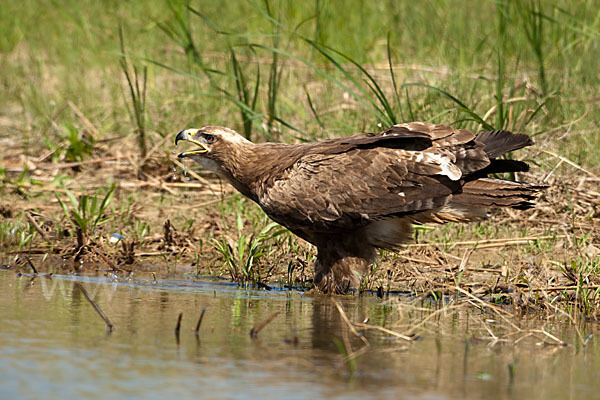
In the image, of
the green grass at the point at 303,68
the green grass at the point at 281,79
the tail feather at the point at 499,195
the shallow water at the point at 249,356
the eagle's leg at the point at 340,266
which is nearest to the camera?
the shallow water at the point at 249,356

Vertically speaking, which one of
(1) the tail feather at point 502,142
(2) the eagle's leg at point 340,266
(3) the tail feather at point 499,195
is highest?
(1) the tail feather at point 502,142

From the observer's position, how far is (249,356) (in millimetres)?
3617

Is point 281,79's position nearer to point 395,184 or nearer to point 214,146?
point 214,146

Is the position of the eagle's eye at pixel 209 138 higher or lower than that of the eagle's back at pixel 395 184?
higher

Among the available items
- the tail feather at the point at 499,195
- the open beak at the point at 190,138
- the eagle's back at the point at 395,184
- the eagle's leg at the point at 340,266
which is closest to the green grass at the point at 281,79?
the eagle's leg at the point at 340,266

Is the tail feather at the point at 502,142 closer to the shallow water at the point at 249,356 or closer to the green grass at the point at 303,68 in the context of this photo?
the shallow water at the point at 249,356

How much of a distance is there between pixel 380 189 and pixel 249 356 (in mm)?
1960

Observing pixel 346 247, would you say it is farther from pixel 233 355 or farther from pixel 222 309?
pixel 233 355

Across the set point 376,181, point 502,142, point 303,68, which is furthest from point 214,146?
point 303,68

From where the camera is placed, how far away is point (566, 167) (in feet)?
24.6

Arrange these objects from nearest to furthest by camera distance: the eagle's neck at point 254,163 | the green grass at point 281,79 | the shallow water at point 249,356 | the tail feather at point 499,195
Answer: the shallow water at point 249,356
the tail feather at point 499,195
the eagle's neck at point 254,163
the green grass at point 281,79

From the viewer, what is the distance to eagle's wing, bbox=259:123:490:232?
17.3 feet

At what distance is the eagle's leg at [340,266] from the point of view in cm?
539

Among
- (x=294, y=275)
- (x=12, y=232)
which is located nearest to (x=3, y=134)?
(x=12, y=232)
